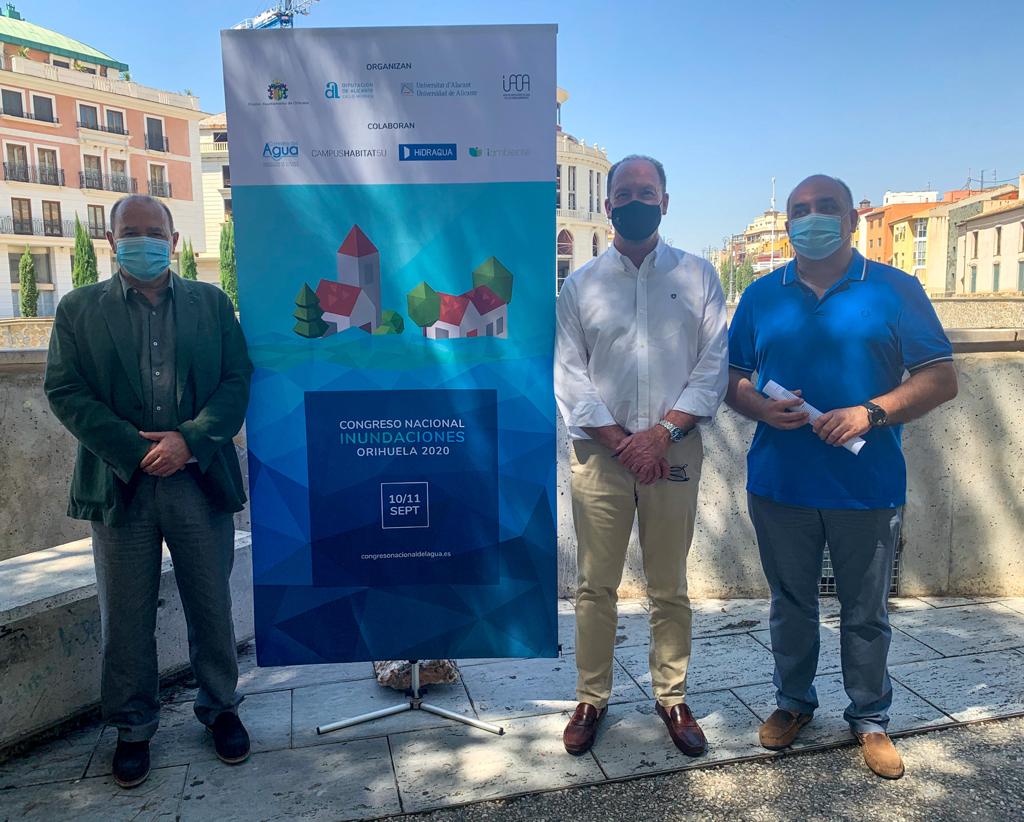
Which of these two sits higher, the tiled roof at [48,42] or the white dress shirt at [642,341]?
the tiled roof at [48,42]

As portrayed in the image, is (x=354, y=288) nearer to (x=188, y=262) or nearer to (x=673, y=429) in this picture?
(x=673, y=429)

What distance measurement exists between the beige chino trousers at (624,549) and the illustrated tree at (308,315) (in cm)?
110

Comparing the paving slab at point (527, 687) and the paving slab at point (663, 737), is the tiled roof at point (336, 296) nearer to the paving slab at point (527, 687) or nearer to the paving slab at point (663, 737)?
the paving slab at point (527, 687)

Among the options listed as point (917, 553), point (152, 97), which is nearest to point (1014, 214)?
point (152, 97)

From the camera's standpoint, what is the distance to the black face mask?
313 centimetres

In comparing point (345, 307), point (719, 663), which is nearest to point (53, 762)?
point (345, 307)

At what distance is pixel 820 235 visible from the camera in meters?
3.06

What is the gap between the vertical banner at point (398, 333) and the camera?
10.1ft

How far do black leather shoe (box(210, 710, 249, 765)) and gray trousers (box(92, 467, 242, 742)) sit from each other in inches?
1.7

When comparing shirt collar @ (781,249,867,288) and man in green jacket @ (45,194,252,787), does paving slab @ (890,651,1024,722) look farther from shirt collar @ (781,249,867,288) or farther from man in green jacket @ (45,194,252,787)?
man in green jacket @ (45,194,252,787)

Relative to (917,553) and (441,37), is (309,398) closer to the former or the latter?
(441,37)

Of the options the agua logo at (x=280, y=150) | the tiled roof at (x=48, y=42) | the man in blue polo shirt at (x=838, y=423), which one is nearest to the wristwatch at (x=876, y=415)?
the man in blue polo shirt at (x=838, y=423)

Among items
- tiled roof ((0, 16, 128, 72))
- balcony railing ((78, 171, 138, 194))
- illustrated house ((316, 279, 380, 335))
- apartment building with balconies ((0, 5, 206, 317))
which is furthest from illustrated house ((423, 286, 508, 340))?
tiled roof ((0, 16, 128, 72))

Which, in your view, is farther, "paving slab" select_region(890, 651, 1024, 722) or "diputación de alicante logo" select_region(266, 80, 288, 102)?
"paving slab" select_region(890, 651, 1024, 722)
